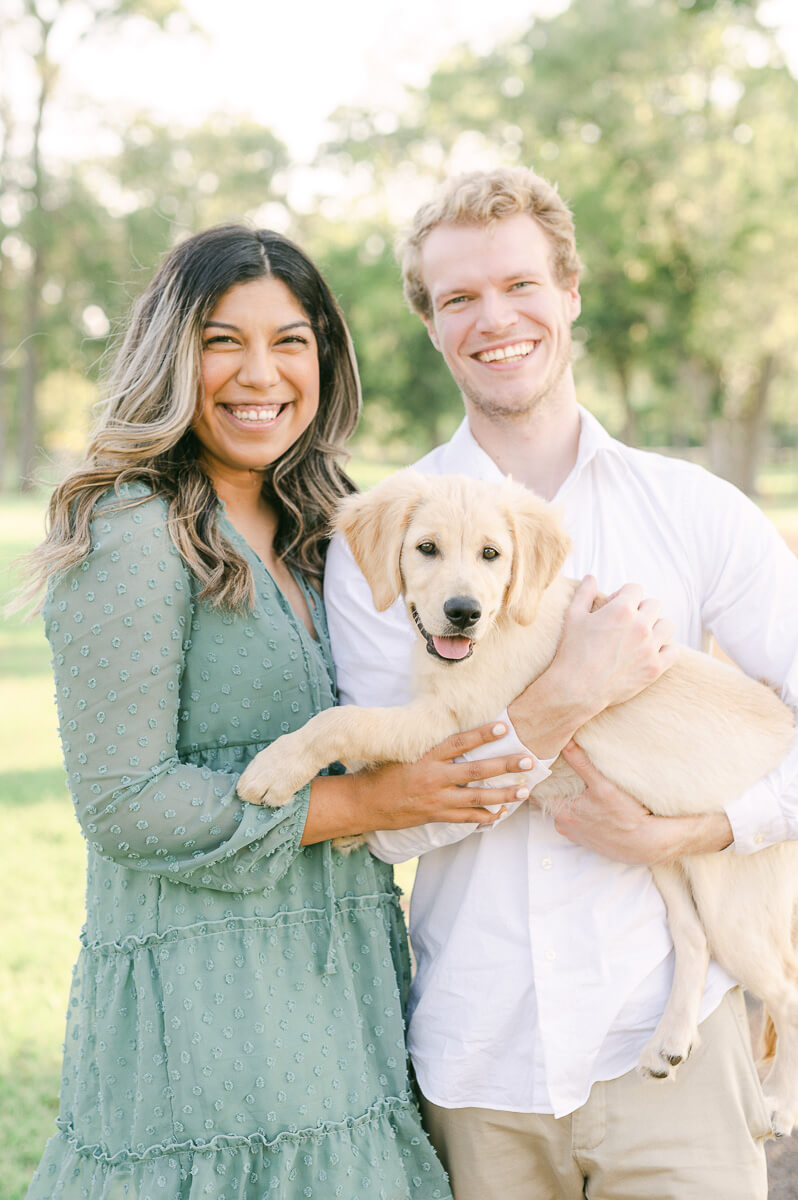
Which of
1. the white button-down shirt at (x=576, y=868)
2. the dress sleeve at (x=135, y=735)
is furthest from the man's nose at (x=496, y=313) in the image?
the dress sleeve at (x=135, y=735)

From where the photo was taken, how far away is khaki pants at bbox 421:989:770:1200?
260 cm

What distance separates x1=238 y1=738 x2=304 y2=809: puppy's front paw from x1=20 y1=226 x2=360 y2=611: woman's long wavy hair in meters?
0.44

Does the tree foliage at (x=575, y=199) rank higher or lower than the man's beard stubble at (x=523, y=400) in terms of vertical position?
higher

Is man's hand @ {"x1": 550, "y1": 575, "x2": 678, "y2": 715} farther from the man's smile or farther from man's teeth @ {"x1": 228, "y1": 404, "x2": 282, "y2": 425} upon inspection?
man's teeth @ {"x1": 228, "y1": 404, "x2": 282, "y2": 425}

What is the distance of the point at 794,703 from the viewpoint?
3.02m

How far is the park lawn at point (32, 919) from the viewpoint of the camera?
4480 mm

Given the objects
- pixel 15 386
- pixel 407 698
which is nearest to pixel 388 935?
pixel 407 698

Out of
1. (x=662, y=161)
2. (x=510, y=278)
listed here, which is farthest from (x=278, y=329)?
(x=662, y=161)

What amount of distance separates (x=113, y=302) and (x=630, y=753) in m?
35.7

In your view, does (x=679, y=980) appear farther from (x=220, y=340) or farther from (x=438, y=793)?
(x=220, y=340)

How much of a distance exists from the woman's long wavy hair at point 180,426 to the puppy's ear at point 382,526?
0.74ft

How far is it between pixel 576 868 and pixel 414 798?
496 mm

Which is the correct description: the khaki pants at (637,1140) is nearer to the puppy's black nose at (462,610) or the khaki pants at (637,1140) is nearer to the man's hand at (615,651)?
the man's hand at (615,651)

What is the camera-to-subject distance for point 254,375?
2.93 meters
